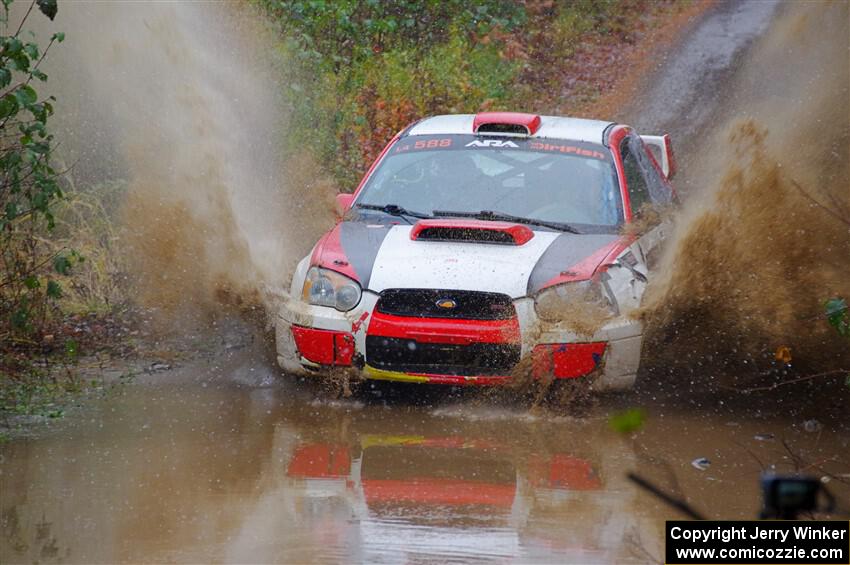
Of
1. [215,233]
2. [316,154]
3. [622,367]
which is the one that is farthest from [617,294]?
[316,154]

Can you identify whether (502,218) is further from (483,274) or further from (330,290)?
(330,290)

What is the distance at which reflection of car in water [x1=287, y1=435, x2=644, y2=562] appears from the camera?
5.18 m

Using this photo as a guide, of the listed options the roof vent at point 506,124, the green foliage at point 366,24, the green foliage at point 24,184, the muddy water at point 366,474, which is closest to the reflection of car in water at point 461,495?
the muddy water at point 366,474

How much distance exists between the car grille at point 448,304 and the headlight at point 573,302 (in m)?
0.19

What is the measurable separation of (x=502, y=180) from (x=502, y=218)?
508mm

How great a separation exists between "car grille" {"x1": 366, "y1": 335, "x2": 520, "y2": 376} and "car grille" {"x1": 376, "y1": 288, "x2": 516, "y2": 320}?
0.57 ft

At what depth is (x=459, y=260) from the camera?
755cm

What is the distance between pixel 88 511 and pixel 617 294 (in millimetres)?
3402

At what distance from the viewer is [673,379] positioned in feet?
26.4

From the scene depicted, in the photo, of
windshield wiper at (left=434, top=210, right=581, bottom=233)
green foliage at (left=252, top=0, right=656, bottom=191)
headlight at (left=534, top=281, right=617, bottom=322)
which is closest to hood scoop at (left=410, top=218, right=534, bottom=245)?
windshield wiper at (left=434, top=210, right=581, bottom=233)

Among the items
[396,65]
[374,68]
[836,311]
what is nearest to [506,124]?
[836,311]

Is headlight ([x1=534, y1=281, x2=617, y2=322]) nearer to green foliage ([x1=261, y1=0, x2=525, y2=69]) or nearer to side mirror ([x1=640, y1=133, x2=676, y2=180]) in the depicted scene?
side mirror ([x1=640, y1=133, x2=676, y2=180])

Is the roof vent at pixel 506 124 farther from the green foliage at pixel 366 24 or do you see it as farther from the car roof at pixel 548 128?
the green foliage at pixel 366 24

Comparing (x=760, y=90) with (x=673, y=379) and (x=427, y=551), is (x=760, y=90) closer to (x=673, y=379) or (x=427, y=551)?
(x=673, y=379)
